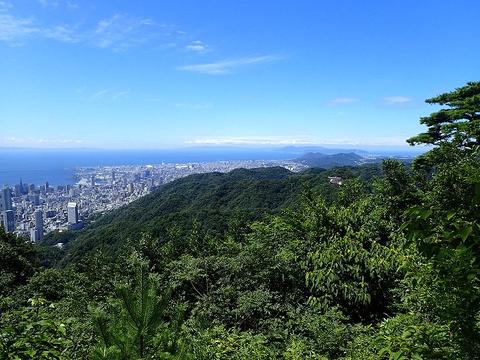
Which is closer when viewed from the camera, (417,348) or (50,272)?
(417,348)

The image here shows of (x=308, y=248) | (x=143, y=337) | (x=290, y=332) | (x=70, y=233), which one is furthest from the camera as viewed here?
(x=70, y=233)

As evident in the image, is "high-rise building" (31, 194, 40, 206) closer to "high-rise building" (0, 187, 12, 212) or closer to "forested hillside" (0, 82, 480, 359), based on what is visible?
"high-rise building" (0, 187, 12, 212)

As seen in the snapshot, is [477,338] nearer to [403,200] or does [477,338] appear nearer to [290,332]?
[290,332]

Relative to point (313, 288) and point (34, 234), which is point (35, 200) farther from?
point (313, 288)

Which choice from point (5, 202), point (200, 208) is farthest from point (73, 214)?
point (200, 208)

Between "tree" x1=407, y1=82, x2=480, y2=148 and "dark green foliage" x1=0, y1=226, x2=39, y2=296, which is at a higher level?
"tree" x1=407, y1=82, x2=480, y2=148

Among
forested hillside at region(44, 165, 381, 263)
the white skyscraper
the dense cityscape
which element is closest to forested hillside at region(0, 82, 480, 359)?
forested hillside at region(44, 165, 381, 263)

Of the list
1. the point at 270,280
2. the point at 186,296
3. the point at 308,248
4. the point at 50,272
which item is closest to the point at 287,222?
the point at 308,248

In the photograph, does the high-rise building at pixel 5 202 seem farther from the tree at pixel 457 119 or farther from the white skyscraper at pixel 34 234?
the tree at pixel 457 119

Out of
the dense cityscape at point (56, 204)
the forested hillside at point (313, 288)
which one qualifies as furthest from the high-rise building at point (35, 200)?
the forested hillside at point (313, 288)
